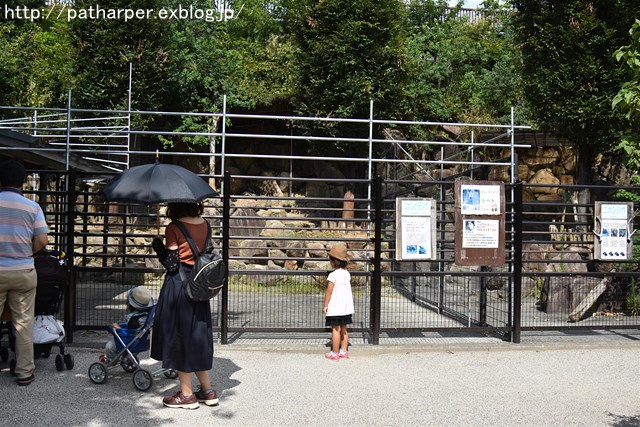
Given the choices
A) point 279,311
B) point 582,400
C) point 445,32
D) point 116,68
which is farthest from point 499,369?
point 445,32

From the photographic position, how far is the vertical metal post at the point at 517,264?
355 inches

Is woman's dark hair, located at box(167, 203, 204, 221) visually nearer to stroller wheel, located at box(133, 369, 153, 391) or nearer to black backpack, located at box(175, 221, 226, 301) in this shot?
black backpack, located at box(175, 221, 226, 301)

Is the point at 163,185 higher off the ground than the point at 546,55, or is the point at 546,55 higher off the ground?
the point at 546,55

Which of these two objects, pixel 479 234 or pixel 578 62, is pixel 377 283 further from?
pixel 578 62

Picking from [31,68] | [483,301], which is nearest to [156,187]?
[483,301]

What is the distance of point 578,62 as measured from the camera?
13.9 m

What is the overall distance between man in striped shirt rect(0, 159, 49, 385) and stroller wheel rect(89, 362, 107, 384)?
0.57 meters

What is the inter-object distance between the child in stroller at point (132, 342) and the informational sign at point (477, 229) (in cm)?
437

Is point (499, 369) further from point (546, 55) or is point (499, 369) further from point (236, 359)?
point (546, 55)

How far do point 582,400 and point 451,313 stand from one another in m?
4.38

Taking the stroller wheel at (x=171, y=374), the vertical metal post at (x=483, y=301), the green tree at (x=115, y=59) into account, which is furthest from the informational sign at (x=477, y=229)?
the green tree at (x=115, y=59)

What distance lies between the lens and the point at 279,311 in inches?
409

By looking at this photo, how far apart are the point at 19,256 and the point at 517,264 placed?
6.27m

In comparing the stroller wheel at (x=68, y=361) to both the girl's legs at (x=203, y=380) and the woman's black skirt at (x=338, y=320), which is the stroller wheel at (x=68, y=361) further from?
the woman's black skirt at (x=338, y=320)
